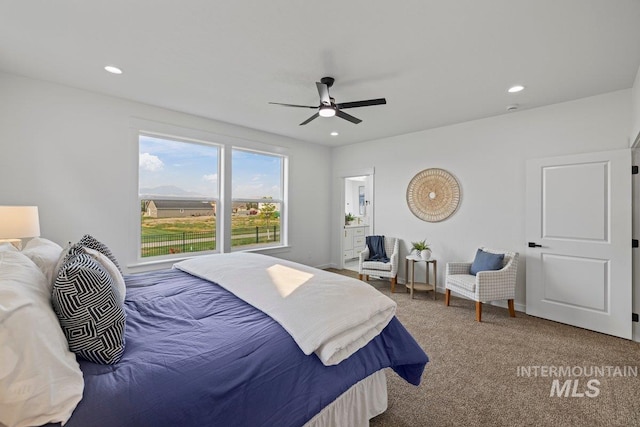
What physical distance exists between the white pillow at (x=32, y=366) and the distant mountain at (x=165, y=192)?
9.89 feet

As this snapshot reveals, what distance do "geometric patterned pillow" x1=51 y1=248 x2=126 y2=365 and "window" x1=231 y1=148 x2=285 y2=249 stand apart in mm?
3458

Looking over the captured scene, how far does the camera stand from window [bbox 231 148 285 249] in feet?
15.4

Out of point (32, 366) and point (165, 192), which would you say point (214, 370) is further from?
point (165, 192)

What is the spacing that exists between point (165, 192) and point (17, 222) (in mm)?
1674

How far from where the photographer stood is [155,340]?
1272mm

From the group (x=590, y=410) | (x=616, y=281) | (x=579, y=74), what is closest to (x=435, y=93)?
(x=579, y=74)

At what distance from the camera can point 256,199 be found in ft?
16.2

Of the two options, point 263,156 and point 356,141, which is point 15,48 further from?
point 356,141

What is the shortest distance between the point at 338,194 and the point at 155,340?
16.3 ft

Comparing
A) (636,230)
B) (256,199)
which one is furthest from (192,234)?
(636,230)

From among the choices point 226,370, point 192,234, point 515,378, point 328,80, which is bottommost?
point 515,378

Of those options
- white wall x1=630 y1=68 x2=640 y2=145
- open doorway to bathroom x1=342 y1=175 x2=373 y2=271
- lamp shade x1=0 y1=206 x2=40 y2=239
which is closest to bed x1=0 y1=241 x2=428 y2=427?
lamp shade x1=0 y1=206 x2=40 y2=239

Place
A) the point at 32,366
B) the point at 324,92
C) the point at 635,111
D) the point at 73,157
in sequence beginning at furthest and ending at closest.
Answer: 1. the point at 73,157
2. the point at 635,111
3. the point at 324,92
4. the point at 32,366

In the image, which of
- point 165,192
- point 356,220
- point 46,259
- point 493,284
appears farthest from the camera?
point 356,220
